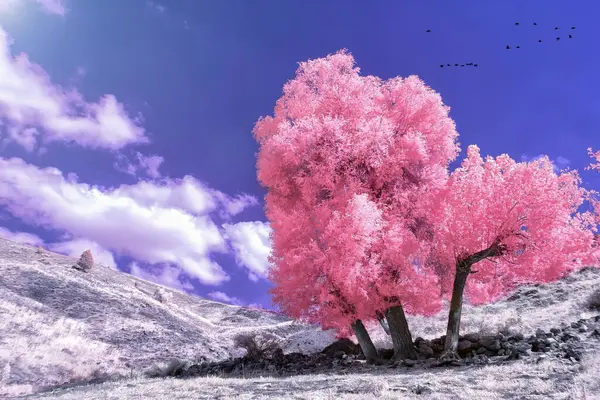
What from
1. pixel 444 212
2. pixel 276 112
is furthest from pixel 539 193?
pixel 276 112

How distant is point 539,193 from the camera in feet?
49.5

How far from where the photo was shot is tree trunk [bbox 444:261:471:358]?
15.1 meters

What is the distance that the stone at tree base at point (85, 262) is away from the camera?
131 feet

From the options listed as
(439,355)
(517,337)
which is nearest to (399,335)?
(439,355)

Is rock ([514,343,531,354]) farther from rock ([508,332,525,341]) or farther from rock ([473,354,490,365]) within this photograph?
rock ([508,332,525,341])

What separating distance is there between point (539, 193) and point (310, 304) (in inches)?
344

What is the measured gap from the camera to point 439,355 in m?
15.6

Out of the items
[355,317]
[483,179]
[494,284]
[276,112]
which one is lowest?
[355,317]

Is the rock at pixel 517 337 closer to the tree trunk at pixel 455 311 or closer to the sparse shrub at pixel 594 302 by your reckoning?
the tree trunk at pixel 455 311

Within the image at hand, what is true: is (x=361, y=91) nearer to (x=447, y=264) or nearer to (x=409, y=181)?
(x=409, y=181)

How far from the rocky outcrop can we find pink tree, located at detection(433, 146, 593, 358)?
1109 millimetres

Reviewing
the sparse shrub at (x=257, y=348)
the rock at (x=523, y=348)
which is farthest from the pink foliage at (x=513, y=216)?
the sparse shrub at (x=257, y=348)

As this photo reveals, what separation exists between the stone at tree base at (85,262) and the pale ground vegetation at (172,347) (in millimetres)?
1431

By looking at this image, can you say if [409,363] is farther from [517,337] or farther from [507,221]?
[507,221]
